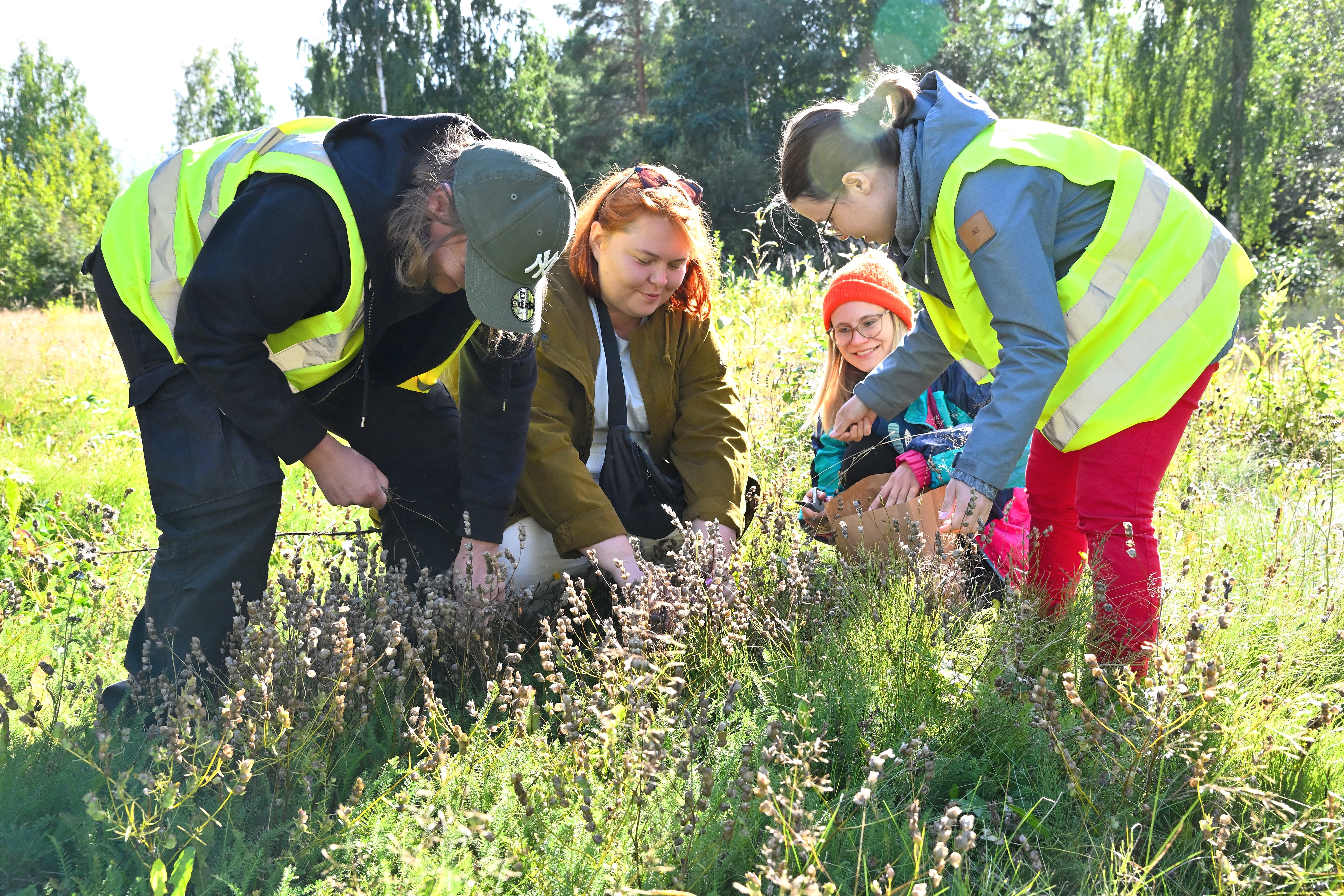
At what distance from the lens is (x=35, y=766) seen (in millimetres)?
1868

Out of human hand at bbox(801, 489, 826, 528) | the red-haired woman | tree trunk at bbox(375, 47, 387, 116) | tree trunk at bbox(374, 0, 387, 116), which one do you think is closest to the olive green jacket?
the red-haired woman

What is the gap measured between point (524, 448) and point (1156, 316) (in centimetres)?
184

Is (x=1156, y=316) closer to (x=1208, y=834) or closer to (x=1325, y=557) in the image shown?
(x=1325, y=557)

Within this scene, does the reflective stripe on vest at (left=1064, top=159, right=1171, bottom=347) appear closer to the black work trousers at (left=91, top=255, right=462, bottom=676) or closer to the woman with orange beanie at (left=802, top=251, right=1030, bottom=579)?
the woman with orange beanie at (left=802, top=251, right=1030, bottom=579)

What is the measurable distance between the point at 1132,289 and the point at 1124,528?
0.63m

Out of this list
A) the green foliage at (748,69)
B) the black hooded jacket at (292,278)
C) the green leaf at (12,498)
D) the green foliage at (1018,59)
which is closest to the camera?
the black hooded jacket at (292,278)

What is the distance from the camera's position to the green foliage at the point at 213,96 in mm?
41812

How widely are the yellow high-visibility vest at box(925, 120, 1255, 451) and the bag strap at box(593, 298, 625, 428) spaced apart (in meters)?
1.30

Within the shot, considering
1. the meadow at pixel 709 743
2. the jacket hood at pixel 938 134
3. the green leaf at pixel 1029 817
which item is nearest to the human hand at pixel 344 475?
the meadow at pixel 709 743

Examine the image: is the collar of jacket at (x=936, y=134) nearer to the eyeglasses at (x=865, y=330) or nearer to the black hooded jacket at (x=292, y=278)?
the eyeglasses at (x=865, y=330)

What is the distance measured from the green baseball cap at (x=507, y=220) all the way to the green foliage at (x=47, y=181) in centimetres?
1946

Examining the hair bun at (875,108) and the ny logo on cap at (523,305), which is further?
the hair bun at (875,108)

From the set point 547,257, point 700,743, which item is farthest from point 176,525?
point 700,743

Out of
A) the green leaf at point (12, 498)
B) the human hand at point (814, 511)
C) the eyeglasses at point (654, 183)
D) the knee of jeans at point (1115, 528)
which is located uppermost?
the eyeglasses at point (654, 183)
